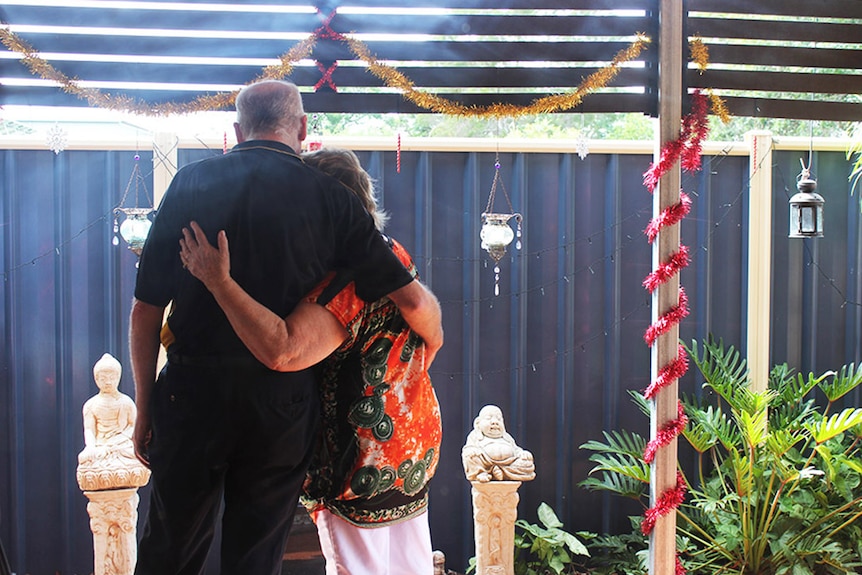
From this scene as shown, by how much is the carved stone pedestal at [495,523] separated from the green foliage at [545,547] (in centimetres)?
48

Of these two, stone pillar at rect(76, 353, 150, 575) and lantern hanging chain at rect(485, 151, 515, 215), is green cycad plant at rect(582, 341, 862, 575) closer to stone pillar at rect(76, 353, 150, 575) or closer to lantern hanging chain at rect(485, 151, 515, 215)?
lantern hanging chain at rect(485, 151, 515, 215)

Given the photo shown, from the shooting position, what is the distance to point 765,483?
153 inches

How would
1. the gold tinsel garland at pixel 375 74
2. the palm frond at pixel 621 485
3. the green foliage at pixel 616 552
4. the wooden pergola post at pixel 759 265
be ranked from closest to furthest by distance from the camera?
the gold tinsel garland at pixel 375 74 → the palm frond at pixel 621 485 → the green foliage at pixel 616 552 → the wooden pergola post at pixel 759 265

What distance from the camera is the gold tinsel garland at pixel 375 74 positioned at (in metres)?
2.64

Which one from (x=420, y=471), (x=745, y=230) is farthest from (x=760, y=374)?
(x=420, y=471)

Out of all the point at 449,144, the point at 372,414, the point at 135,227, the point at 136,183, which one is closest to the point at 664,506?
the point at 372,414

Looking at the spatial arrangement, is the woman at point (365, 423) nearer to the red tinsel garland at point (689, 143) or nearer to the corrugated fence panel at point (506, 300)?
the red tinsel garland at point (689, 143)

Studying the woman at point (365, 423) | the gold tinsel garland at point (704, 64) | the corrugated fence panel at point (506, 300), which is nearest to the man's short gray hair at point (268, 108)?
the woman at point (365, 423)

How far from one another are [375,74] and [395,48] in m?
0.11

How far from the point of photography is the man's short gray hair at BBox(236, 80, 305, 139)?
5.92 ft

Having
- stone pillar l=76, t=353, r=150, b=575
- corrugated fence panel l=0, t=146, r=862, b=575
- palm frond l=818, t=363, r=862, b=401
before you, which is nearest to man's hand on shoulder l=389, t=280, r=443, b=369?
stone pillar l=76, t=353, r=150, b=575

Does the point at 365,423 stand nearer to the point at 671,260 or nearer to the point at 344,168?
the point at 344,168

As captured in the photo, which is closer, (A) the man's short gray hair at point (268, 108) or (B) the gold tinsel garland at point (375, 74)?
(A) the man's short gray hair at point (268, 108)

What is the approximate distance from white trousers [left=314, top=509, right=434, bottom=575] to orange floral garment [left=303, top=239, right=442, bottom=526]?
0.12 ft
